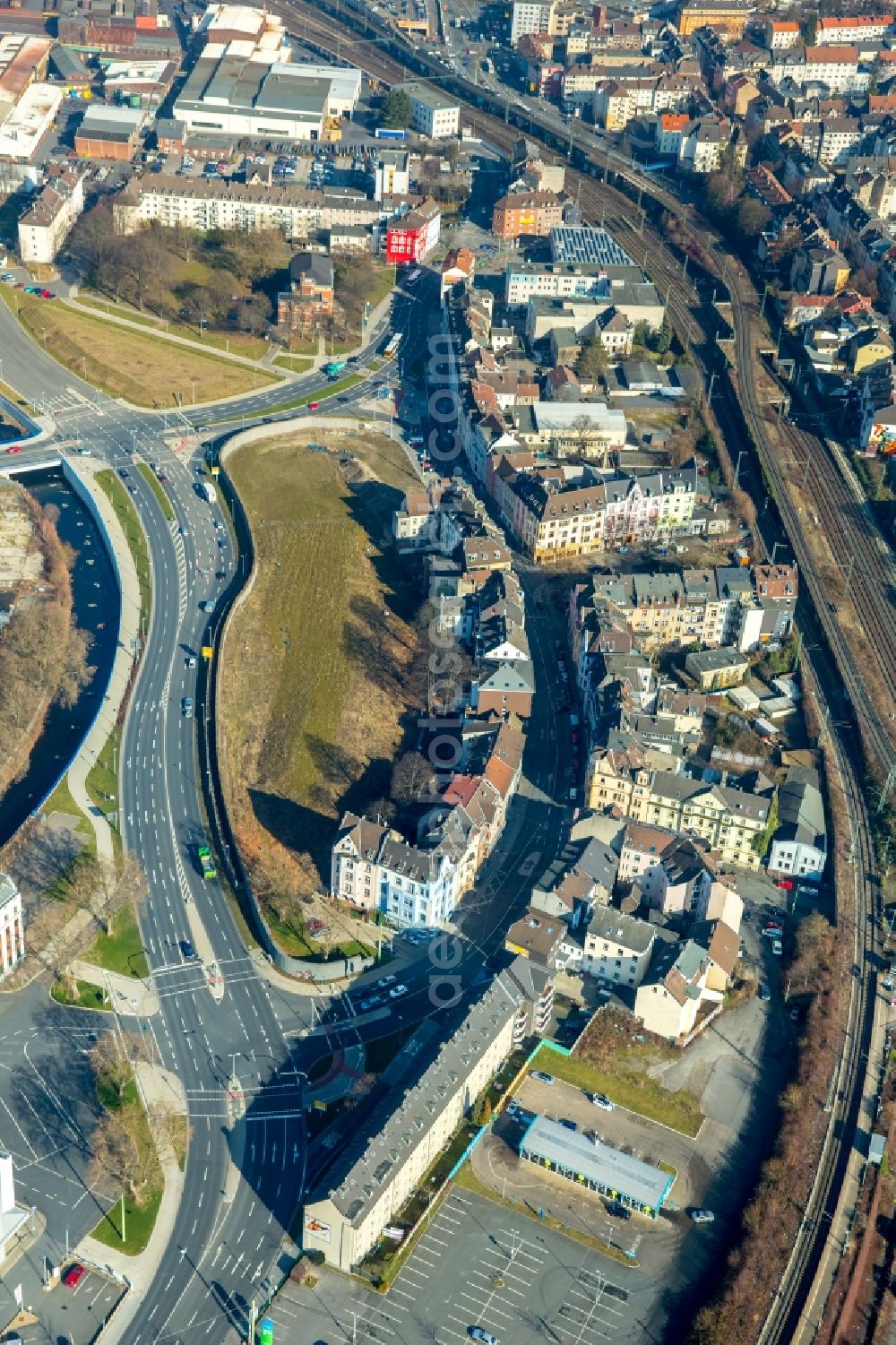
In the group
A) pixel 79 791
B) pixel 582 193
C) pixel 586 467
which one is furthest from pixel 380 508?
pixel 582 193

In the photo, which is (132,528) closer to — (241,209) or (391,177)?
(241,209)

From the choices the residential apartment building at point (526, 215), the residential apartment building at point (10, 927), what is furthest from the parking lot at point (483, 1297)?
the residential apartment building at point (526, 215)

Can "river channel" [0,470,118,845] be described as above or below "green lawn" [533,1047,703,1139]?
above

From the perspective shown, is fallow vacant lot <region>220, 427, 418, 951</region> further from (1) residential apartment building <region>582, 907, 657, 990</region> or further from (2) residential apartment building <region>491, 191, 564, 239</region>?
(2) residential apartment building <region>491, 191, 564, 239</region>

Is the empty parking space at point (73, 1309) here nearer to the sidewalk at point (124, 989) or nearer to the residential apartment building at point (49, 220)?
the sidewalk at point (124, 989)

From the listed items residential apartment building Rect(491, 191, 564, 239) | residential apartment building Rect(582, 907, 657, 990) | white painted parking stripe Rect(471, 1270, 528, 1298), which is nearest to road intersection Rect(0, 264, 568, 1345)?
residential apartment building Rect(582, 907, 657, 990)
